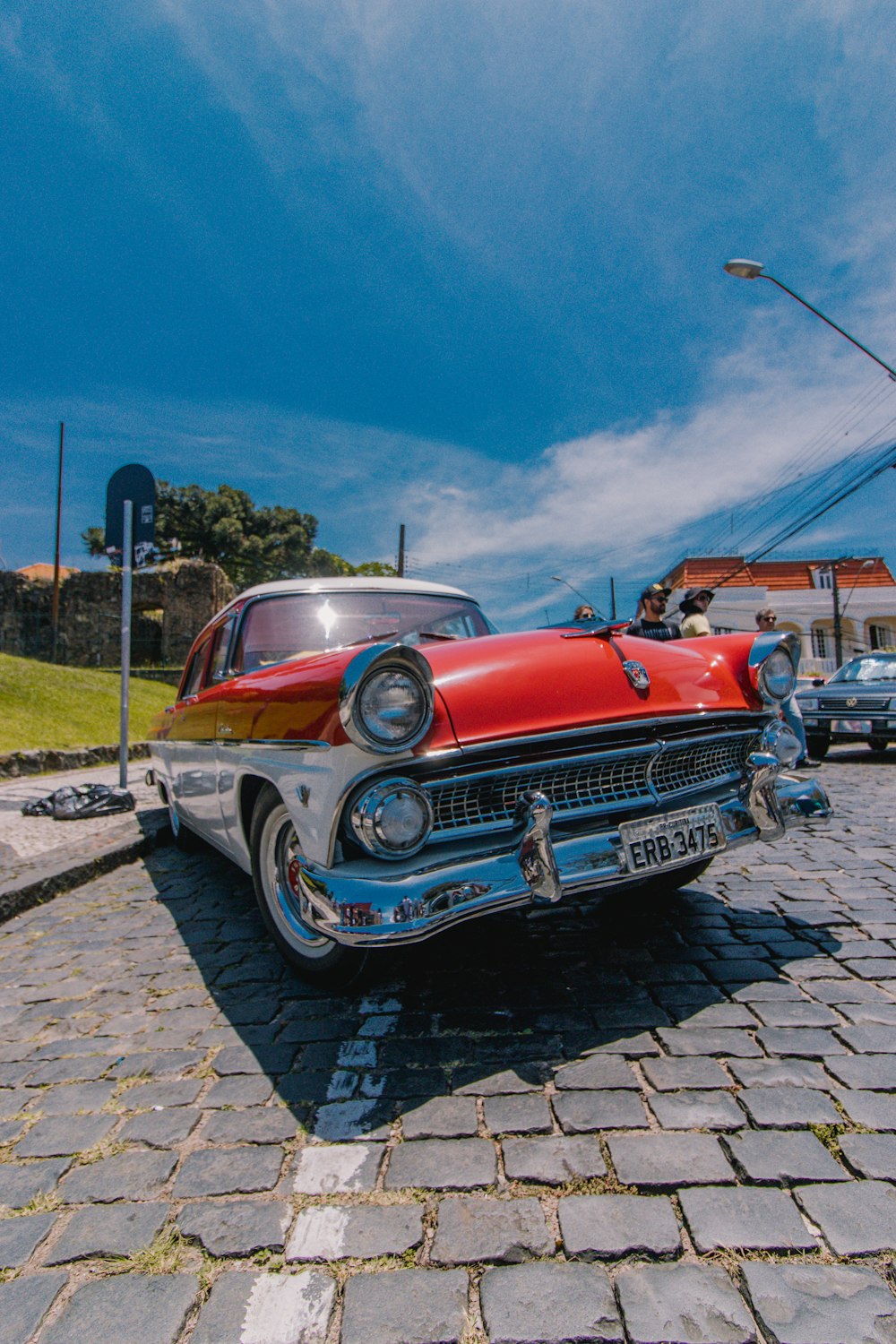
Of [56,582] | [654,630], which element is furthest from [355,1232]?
[56,582]

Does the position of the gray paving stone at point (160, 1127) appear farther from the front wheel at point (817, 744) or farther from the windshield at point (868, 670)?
the windshield at point (868, 670)

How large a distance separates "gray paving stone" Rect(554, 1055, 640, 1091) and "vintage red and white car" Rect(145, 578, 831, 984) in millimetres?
428

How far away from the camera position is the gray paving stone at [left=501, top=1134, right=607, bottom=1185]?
5.11 feet

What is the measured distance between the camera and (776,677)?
9.23 ft

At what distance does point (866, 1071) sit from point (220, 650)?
3.06 m

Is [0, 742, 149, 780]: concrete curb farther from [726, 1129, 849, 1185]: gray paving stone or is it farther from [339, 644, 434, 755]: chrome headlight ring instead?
[726, 1129, 849, 1185]: gray paving stone

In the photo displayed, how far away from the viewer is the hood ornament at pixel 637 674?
2412 millimetres

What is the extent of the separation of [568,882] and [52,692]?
35.0 ft

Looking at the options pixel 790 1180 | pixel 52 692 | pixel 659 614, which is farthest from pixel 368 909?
pixel 52 692

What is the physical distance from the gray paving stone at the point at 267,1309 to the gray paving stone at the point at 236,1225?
0.22 feet

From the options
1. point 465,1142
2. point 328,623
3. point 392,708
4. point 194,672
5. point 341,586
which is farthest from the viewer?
point 194,672

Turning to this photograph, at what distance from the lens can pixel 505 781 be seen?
222 cm

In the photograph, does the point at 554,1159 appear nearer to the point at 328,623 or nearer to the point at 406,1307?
the point at 406,1307

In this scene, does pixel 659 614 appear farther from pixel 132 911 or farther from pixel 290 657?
pixel 132 911
